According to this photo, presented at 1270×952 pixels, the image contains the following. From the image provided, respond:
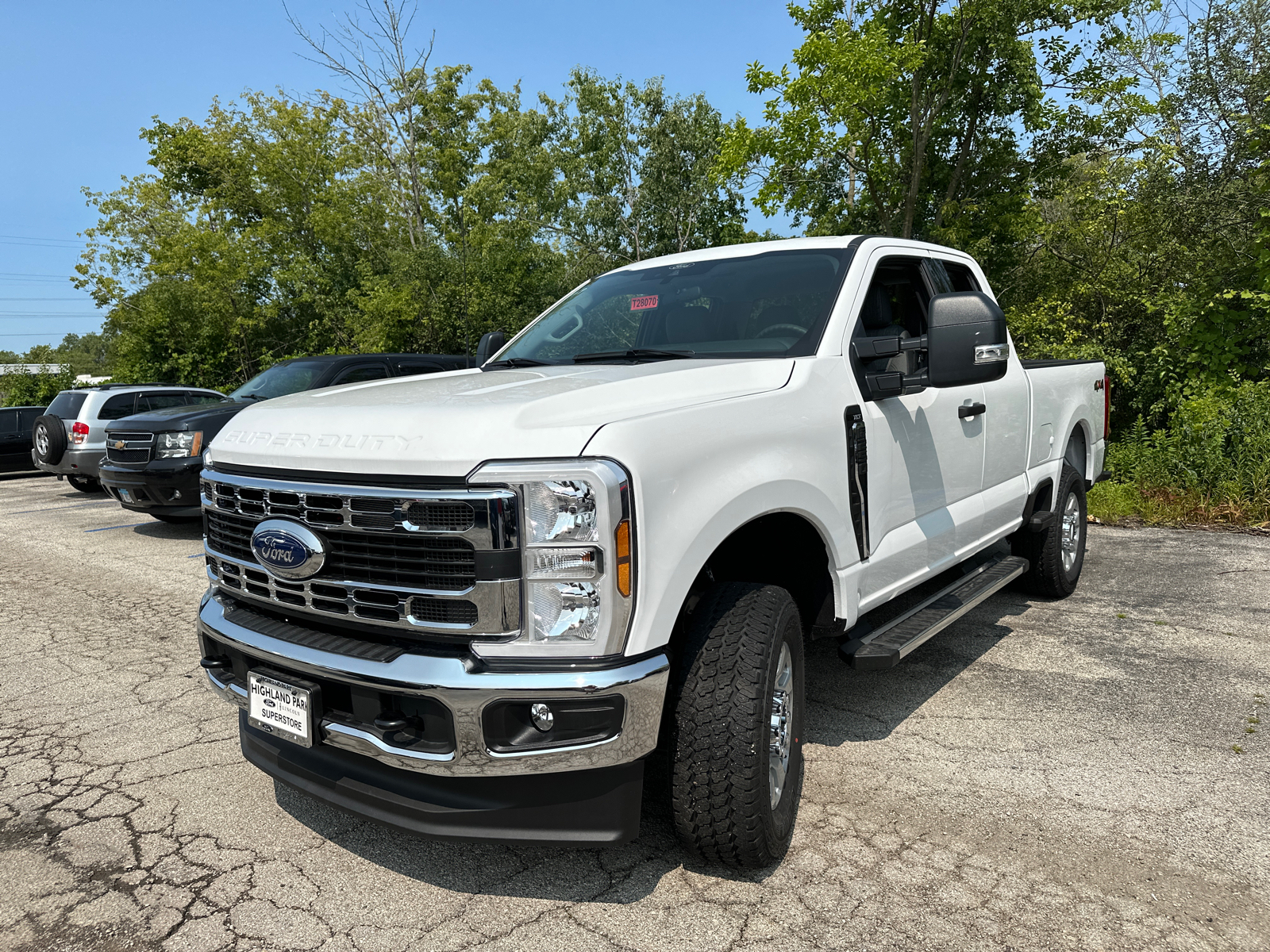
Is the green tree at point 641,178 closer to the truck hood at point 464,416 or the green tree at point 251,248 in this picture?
the green tree at point 251,248

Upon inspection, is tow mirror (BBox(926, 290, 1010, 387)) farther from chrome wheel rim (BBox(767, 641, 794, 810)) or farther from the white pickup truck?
chrome wheel rim (BBox(767, 641, 794, 810))

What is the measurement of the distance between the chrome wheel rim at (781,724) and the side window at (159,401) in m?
12.0

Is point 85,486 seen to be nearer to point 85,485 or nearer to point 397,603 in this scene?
point 85,485

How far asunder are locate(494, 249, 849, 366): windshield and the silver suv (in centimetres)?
902

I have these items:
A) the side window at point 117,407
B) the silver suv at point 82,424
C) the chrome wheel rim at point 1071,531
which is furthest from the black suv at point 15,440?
the chrome wheel rim at point 1071,531

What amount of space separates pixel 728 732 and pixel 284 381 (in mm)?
8182

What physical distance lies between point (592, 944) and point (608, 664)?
0.83 m

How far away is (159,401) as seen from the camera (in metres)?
12.9

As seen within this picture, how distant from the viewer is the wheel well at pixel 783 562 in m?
2.82

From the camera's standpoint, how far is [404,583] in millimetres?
2260

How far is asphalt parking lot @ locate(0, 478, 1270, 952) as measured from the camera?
240 cm

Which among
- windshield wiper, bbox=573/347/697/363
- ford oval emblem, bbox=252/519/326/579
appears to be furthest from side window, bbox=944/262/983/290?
ford oval emblem, bbox=252/519/326/579

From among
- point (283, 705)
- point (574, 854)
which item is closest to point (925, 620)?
point (574, 854)

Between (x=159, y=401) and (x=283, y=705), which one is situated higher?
(x=159, y=401)
